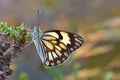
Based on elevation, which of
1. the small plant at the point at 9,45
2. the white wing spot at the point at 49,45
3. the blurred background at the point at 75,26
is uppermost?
the blurred background at the point at 75,26

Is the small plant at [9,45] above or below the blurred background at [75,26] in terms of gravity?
below

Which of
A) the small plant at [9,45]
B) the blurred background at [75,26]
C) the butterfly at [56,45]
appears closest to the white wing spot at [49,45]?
the butterfly at [56,45]

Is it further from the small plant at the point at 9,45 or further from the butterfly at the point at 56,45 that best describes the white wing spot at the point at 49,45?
the small plant at the point at 9,45

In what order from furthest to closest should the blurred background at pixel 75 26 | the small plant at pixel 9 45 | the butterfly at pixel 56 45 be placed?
the blurred background at pixel 75 26, the butterfly at pixel 56 45, the small plant at pixel 9 45

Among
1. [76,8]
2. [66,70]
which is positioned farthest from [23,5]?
[66,70]

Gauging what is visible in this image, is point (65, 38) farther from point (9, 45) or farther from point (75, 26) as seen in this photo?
point (75, 26)

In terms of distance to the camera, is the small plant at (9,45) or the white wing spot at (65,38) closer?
the small plant at (9,45)

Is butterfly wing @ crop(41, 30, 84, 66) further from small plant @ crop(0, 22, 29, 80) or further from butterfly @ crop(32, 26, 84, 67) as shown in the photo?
small plant @ crop(0, 22, 29, 80)

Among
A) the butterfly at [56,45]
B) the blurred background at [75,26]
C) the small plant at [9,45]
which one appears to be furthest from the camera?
the blurred background at [75,26]

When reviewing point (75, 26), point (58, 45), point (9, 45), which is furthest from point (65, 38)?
point (75, 26)
